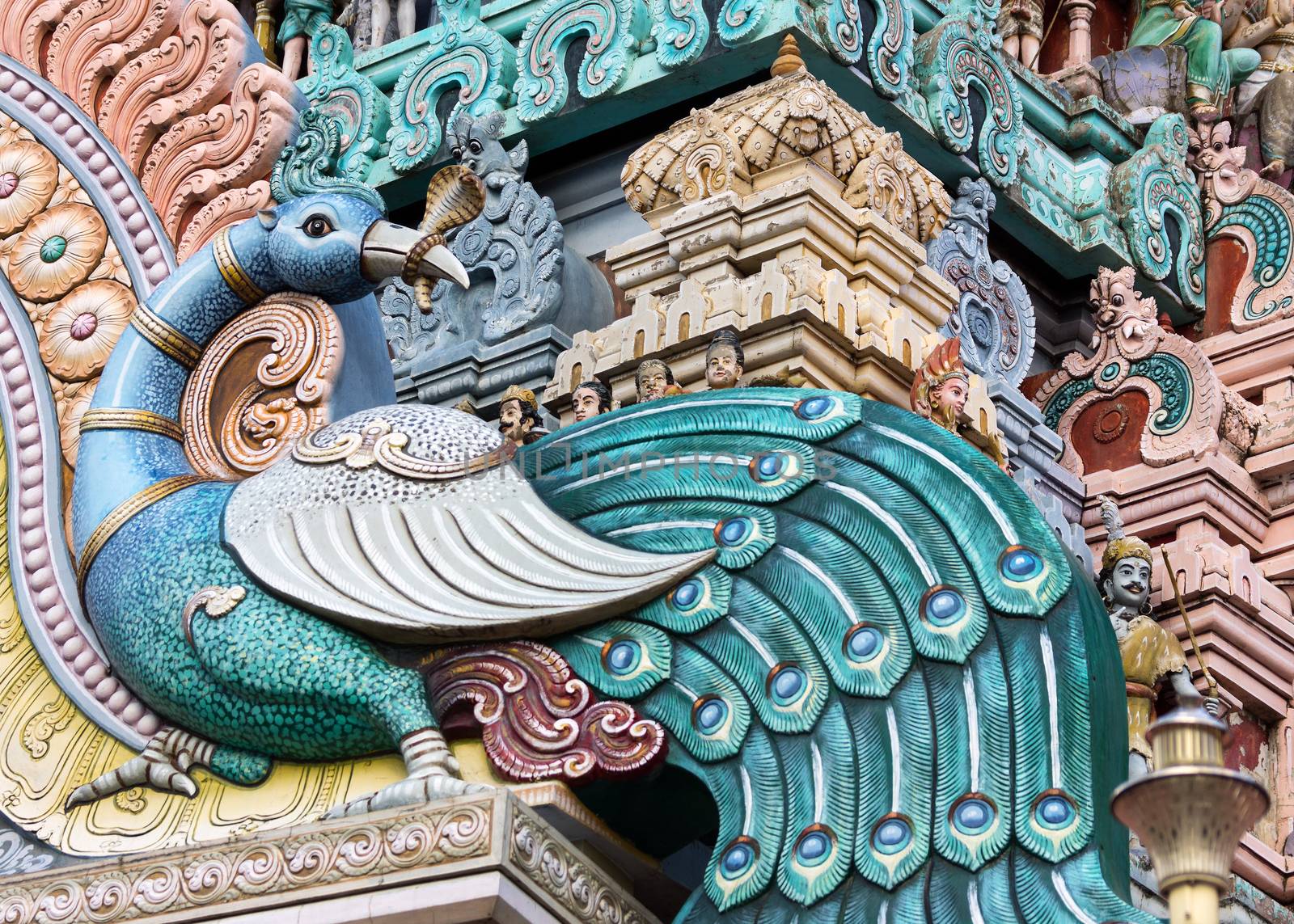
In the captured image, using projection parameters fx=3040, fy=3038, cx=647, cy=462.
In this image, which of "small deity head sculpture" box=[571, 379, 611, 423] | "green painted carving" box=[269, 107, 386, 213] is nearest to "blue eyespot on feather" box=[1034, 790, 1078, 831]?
"small deity head sculpture" box=[571, 379, 611, 423]

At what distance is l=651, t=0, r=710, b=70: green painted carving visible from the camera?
488 inches

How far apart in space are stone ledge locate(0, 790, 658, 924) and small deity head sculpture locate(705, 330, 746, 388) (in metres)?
2.08

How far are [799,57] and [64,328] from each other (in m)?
3.10

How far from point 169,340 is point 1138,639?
13.4 ft

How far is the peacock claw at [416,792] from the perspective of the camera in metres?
9.65

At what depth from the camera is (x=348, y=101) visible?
13398mm

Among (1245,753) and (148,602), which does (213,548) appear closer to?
(148,602)

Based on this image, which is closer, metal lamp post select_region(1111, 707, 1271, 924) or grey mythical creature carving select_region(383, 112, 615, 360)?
metal lamp post select_region(1111, 707, 1271, 924)

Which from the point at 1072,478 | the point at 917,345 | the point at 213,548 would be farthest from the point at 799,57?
the point at 213,548

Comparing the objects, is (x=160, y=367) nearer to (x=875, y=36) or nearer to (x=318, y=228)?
(x=318, y=228)

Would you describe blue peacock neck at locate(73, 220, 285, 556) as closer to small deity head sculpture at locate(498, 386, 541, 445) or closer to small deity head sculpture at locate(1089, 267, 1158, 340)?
small deity head sculpture at locate(498, 386, 541, 445)

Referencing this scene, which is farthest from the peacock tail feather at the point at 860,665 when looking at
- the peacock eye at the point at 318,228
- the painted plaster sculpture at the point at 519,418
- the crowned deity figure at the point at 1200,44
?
the crowned deity figure at the point at 1200,44

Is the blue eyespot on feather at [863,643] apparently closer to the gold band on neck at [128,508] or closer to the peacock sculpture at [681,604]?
the peacock sculpture at [681,604]

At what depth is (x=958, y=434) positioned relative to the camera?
1131 centimetres
